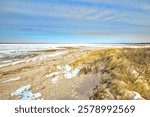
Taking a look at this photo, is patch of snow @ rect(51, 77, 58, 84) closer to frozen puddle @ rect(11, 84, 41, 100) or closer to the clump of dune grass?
frozen puddle @ rect(11, 84, 41, 100)

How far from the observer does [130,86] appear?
454 centimetres

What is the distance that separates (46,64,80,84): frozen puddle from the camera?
491 cm

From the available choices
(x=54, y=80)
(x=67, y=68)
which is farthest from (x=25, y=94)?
(x=67, y=68)

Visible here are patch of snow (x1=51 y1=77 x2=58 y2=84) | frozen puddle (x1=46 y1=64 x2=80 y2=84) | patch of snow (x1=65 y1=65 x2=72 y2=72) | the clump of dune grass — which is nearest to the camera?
the clump of dune grass

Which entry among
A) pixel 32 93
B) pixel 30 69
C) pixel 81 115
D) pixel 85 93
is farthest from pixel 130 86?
pixel 30 69

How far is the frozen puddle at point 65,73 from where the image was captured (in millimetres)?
4910

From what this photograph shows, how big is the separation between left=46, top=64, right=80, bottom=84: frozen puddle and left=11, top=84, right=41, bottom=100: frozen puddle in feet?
1.43

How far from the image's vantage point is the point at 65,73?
5.07 metres

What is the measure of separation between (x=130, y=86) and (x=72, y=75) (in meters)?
1.07

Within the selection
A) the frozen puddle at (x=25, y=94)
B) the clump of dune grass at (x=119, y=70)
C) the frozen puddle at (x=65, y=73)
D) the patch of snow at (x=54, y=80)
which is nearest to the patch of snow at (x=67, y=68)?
the frozen puddle at (x=65, y=73)

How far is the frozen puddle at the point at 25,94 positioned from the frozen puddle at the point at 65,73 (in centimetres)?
44

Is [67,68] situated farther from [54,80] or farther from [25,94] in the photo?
[25,94]

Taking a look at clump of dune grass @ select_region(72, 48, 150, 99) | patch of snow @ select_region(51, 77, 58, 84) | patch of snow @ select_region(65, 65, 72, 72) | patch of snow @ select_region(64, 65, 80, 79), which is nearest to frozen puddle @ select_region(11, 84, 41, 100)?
patch of snow @ select_region(51, 77, 58, 84)

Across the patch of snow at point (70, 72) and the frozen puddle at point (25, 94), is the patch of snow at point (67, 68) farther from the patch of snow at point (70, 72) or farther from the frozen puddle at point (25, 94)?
the frozen puddle at point (25, 94)
